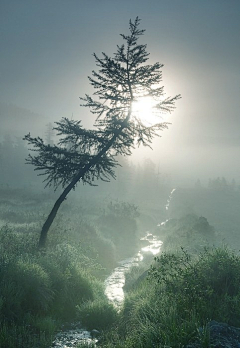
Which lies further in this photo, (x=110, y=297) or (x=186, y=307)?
(x=110, y=297)

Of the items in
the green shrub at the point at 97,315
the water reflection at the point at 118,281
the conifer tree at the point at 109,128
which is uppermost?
the conifer tree at the point at 109,128

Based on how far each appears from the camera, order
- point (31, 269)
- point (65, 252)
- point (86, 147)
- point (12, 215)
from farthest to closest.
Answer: point (12, 215)
point (86, 147)
point (65, 252)
point (31, 269)

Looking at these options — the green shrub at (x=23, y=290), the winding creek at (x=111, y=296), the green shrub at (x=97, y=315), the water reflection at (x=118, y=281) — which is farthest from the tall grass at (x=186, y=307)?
the water reflection at (x=118, y=281)

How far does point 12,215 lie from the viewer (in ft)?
95.0

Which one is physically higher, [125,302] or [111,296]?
[125,302]

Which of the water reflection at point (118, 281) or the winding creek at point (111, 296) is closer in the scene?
the winding creek at point (111, 296)

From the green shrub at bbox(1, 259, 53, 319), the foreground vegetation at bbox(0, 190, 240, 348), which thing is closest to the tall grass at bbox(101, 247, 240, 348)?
the foreground vegetation at bbox(0, 190, 240, 348)

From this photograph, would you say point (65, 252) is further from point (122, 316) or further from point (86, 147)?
point (86, 147)

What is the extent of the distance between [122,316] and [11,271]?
457 centimetres

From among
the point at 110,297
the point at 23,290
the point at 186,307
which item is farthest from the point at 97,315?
the point at 110,297

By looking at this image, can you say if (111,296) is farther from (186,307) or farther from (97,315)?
(186,307)

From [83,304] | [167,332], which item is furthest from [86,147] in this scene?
[167,332]

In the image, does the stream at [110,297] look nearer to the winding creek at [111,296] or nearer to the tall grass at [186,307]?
the winding creek at [111,296]

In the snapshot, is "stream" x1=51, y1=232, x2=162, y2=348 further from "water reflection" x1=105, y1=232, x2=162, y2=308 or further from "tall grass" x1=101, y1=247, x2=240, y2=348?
"tall grass" x1=101, y1=247, x2=240, y2=348
